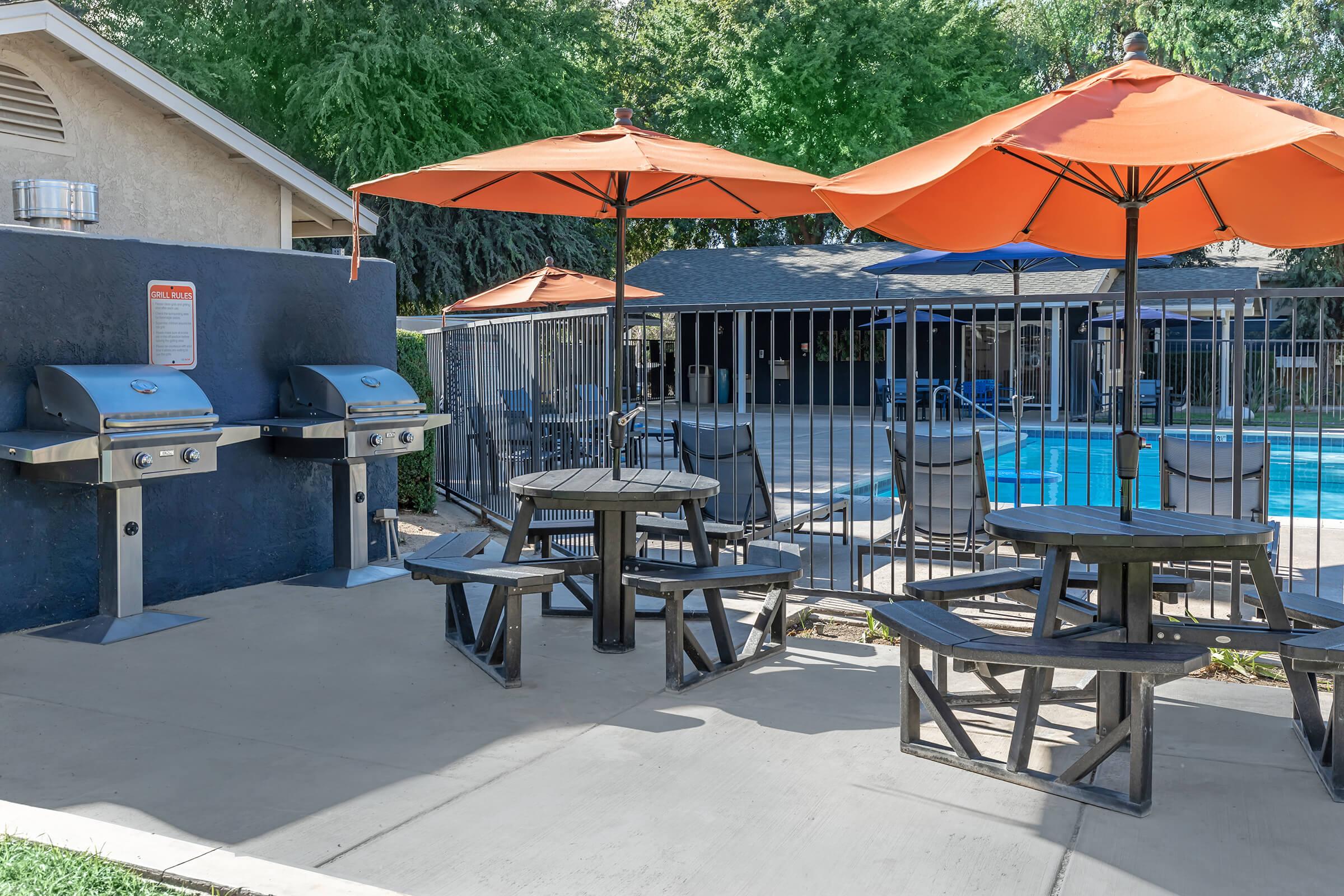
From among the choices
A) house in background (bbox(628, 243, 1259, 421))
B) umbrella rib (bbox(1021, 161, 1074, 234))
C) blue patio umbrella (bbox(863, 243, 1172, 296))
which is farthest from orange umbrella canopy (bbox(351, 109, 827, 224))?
house in background (bbox(628, 243, 1259, 421))

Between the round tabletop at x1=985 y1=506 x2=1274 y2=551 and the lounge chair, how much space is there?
2334 millimetres

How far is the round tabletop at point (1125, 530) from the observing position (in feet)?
13.0

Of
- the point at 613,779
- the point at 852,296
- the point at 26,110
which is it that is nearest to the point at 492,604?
the point at 613,779

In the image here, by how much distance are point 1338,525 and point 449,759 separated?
27.7 ft

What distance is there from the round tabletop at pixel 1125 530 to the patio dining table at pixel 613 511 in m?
1.57

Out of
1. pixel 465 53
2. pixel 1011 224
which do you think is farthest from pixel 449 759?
pixel 465 53

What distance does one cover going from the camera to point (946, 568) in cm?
760

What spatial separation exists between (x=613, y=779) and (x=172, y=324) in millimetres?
4450

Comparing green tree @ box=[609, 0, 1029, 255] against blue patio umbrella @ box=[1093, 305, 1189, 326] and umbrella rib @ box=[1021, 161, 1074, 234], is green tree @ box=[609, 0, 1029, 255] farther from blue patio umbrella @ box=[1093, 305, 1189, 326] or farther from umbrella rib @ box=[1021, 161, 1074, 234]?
umbrella rib @ box=[1021, 161, 1074, 234]

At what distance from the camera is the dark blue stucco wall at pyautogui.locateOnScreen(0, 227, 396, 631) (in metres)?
6.17

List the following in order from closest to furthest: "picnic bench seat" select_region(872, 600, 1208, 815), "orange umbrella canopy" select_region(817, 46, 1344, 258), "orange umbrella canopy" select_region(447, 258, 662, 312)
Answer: "orange umbrella canopy" select_region(817, 46, 1344, 258)
"picnic bench seat" select_region(872, 600, 1208, 815)
"orange umbrella canopy" select_region(447, 258, 662, 312)

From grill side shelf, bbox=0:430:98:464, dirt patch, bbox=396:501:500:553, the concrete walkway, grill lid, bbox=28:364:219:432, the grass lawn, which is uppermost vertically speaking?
grill lid, bbox=28:364:219:432

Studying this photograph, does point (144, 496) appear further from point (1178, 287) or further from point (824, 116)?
point (824, 116)

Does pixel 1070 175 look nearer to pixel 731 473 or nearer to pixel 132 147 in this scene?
pixel 731 473
